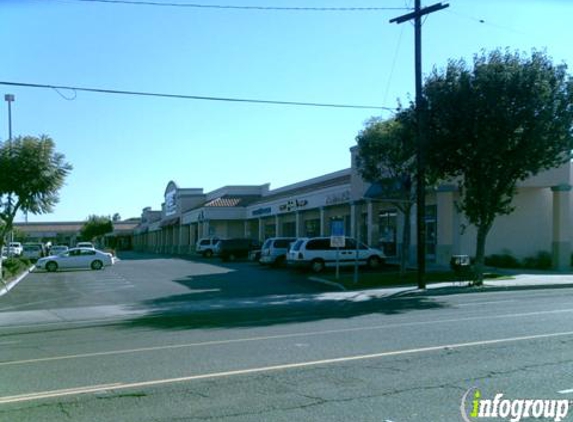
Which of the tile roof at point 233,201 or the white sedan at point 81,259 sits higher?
the tile roof at point 233,201

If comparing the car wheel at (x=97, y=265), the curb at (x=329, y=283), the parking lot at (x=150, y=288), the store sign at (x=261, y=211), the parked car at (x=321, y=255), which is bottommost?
the parking lot at (x=150, y=288)

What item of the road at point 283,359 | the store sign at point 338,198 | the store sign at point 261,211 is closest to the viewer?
the road at point 283,359

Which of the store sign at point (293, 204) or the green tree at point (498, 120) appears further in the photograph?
the store sign at point (293, 204)

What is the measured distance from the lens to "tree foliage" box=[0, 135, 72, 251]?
2991 cm

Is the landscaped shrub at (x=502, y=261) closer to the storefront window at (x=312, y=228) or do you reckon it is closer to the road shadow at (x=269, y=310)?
the road shadow at (x=269, y=310)

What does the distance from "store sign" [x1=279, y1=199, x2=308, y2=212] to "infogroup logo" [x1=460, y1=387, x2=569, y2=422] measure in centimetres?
4128

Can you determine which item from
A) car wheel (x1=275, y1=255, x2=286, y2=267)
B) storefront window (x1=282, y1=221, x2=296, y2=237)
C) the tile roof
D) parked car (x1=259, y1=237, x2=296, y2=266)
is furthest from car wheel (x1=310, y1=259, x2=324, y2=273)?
the tile roof

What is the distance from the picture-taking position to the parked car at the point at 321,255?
3269 cm

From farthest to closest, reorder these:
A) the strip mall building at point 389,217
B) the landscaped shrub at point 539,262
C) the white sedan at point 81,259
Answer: the white sedan at point 81,259, the landscaped shrub at point 539,262, the strip mall building at point 389,217

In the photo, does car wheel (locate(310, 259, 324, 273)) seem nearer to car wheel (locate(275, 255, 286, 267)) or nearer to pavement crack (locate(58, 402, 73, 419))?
car wheel (locate(275, 255, 286, 267))

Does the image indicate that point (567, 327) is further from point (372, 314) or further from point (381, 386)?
point (381, 386)

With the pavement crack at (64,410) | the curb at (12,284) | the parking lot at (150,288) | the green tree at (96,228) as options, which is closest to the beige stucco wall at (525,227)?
the parking lot at (150,288)

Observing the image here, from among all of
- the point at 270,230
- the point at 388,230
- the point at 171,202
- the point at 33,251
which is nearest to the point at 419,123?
the point at 388,230

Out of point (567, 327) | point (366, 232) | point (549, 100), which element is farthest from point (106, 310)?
point (366, 232)
